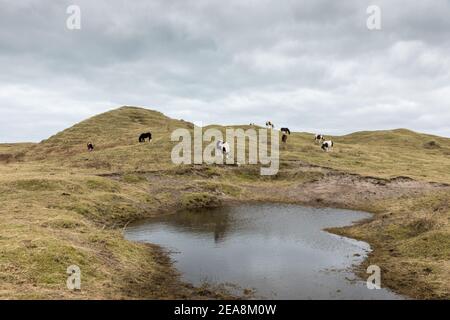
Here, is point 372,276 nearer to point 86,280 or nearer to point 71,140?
point 86,280

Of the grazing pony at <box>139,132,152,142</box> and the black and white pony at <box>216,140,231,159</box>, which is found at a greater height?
the grazing pony at <box>139,132,152,142</box>

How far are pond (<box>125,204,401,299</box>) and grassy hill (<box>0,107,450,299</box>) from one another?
7.12 ft

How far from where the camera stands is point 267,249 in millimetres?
32344

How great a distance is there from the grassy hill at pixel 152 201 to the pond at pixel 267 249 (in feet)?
7.12

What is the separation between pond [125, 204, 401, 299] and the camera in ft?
79.9

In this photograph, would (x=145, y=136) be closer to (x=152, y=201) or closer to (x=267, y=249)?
(x=152, y=201)

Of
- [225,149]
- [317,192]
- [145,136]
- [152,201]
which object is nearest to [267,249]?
[152,201]

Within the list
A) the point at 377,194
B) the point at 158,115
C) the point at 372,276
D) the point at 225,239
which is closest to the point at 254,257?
the point at 225,239

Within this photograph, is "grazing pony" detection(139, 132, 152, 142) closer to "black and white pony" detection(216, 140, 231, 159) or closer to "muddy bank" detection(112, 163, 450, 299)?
"black and white pony" detection(216, 140, 231, 159)

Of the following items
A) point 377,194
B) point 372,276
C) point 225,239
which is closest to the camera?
point 372,276

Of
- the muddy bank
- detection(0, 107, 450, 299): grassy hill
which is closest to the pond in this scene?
detection(0, 107, 450, 299): grassy hill

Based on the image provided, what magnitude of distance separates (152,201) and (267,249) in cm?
2137
